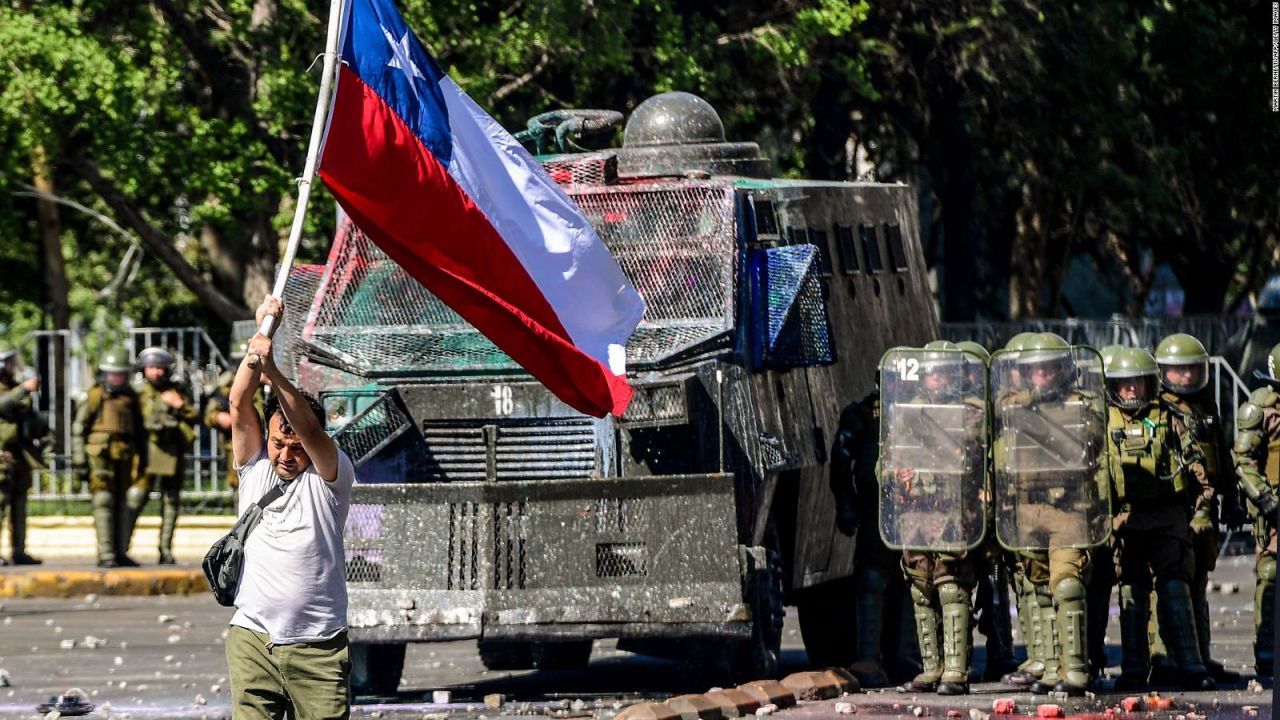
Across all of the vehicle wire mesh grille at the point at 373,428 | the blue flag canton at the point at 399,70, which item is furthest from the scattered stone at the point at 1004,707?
the blue flag canton at the point at 399,70

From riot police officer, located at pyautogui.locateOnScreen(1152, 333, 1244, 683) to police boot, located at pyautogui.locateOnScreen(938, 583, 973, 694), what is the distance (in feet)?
3.78

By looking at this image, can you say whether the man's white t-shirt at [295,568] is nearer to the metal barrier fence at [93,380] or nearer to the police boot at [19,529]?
the police boot at [19,529]

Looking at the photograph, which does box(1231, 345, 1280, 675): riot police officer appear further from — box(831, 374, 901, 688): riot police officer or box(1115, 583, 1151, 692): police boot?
box(831, 374, 901, 688): riot police officer

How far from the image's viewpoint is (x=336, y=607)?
26.4 feet

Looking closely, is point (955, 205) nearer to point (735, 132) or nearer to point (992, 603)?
point (735, 132)

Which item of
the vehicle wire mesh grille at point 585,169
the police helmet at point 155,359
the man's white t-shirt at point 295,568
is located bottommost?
the man's white t-shirt at point 295,568

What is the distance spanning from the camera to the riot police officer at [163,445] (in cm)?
2148

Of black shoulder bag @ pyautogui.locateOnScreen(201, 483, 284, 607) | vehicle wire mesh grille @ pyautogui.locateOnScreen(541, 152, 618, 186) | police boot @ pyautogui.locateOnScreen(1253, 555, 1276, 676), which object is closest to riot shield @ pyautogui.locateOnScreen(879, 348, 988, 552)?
police boot @ pyautogui.locateOnScreen(1253, 555, 1276, 676)

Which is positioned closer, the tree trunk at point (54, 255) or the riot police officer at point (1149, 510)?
the riot police officer at point (1149, 510)

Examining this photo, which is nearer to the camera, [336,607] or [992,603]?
[336,607]

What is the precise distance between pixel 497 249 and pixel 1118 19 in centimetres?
1928

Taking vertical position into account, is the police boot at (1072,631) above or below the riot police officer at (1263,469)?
below

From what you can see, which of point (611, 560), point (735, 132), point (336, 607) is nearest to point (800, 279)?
point (611, 560)

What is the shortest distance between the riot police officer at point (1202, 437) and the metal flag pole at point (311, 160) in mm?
5925
